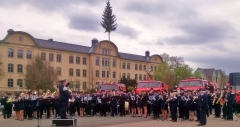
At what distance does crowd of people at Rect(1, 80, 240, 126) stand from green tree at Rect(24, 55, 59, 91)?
29121mm

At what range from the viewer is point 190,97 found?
20906 millimetres

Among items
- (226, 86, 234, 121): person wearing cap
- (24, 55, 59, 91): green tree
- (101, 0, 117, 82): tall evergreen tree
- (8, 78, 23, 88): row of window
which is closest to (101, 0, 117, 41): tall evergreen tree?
(101, 0, 117, 82): tall evergreen tree

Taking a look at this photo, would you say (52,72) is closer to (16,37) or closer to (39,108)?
(16,37)

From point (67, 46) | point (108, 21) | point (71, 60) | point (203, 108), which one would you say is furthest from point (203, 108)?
point (67, 46)

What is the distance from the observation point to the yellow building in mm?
64750

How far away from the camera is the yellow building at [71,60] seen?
64.8m

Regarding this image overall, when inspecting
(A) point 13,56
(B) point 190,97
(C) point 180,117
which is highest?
(A) point 13,56

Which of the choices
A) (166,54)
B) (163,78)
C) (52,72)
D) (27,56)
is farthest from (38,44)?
(166,54)

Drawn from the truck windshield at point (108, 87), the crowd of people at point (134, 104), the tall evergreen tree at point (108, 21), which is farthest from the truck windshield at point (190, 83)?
the tall evergreen tree at point (108, 21)

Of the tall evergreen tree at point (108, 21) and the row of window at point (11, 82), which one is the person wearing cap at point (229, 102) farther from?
the row of window at point (11, 82)

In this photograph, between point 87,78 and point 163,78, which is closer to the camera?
point 163,78

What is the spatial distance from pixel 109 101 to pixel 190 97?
21.1ft

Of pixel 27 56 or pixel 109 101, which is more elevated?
pixel 27 56

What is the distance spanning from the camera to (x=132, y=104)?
79.4ft
